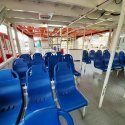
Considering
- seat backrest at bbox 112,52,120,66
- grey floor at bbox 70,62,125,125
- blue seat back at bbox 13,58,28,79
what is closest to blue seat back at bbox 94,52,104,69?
seat backrest at bbox 112,52,120,66

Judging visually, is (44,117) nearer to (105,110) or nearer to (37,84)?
(37,84)

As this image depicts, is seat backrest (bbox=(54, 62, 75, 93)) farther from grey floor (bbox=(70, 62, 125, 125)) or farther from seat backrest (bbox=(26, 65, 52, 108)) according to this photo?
grey floor (bbox=(70, 62, 125, 125))

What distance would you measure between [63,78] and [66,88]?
189 mm

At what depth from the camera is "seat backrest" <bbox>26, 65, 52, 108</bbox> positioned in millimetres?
1536

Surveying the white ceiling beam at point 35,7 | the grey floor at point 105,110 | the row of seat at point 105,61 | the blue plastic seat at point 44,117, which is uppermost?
the white ceiling beam at point 35,7

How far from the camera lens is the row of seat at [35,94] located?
1300 mm

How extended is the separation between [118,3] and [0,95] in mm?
2949

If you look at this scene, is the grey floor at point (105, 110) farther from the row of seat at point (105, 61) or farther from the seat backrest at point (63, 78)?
the row of seat at point (105, 61)

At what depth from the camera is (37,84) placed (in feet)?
5.24

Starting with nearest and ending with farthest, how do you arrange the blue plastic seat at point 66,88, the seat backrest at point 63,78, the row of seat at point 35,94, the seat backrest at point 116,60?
the row of seat at point 35,94 < the blue plastic seat at point 66,88 < the seat backrest at point 63,78 < the seat backrest at point 116,60

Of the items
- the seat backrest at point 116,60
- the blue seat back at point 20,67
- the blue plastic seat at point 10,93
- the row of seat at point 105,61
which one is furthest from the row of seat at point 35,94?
the seat backrest at point 116,60

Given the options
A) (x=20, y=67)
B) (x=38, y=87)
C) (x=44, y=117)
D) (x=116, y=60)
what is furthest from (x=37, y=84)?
(x=116, y=60)

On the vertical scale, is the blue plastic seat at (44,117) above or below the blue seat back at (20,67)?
above

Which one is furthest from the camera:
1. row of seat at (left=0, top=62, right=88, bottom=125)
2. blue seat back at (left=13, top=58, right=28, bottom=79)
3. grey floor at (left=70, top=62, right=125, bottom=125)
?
blue seat back at (left=13, top=58, right=28, bottom=79)
